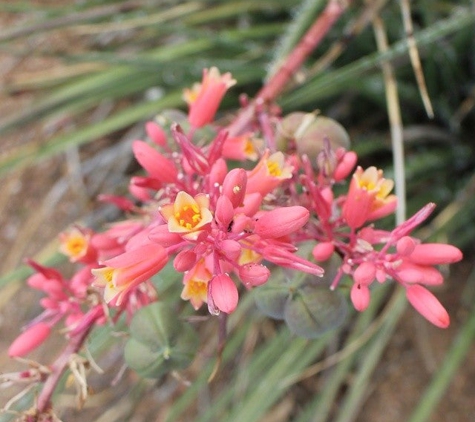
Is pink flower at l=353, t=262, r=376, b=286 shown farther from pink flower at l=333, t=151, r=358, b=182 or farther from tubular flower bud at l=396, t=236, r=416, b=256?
pink flower at l=333, t=151, r=358, b=182

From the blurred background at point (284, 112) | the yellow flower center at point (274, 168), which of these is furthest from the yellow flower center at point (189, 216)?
the blurred background at point (284, 112)

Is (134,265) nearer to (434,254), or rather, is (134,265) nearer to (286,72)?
(434,254)

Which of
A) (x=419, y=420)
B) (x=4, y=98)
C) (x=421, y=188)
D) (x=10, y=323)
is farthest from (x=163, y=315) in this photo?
(x=4, y=98)

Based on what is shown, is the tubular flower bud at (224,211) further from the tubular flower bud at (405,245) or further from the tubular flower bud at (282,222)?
the tubular flower bud at (405,245)

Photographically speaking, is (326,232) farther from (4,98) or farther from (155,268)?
(4,98)

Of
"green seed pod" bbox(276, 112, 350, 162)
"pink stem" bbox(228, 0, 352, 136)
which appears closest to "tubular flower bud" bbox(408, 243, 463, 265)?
"green seed pod" bbox(276, 112, 350, 162)
